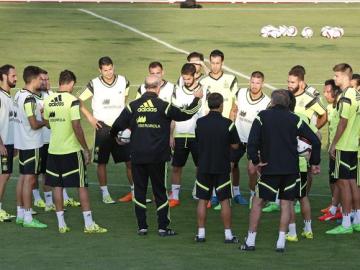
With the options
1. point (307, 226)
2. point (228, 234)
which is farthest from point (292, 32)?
point (228, 234)

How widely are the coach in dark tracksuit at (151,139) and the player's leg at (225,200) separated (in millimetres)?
830

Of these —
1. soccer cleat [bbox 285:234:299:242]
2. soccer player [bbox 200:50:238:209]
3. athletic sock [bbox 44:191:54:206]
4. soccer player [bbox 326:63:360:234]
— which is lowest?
soccer cleat [bbox 285:234:299:242]

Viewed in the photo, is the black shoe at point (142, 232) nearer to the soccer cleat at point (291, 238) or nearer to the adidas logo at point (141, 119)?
the adidas logo at point (141, 119)

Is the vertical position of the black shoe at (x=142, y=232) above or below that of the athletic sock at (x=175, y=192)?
below

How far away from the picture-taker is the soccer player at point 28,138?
612 inches

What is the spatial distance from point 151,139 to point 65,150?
3.85ft

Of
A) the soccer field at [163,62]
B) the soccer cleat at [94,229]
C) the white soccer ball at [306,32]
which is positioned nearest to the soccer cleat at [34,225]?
the soccer field at [163,62]

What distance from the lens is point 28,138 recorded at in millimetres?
15727

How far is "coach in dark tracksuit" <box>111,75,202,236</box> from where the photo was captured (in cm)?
1484

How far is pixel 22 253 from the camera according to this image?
13914mm

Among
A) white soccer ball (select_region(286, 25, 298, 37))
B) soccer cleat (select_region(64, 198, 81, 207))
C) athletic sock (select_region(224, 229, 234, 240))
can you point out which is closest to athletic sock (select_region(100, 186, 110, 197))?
soccer cleat (select_region(64, 198, 81, 207))

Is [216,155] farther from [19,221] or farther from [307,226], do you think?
[19,221]

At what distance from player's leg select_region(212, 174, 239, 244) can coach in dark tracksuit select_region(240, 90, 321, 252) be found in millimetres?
430

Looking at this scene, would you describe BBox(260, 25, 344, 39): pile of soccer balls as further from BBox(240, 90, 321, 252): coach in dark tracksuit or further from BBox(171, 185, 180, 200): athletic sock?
BBox(240, 90, 321, 252): coach in dark tracksuit
